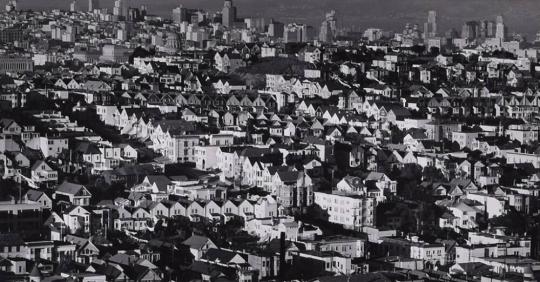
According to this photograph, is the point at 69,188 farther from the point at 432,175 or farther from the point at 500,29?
the point at 500,29

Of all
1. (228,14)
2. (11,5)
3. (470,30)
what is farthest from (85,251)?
(228,14)

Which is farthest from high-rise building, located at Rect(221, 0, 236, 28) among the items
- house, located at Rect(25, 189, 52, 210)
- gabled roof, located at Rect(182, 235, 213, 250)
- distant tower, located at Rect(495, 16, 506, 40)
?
gabled roof, located at Rect(182, 235, 213, 250)

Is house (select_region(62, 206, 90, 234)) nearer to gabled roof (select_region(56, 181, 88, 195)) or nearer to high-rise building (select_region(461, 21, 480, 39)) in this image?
gabled roof (select_region(56, 181, 88, 195))

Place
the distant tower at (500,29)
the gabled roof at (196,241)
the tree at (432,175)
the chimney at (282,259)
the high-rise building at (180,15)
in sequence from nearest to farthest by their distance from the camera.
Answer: the chimney at (282,259) < the gabled roof at (196,241) < the tree at (432,175) < the distant tower at (500,29) < the high-rise building at (180,15)

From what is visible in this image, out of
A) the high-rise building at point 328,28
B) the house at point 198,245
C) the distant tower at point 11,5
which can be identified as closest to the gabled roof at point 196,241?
the house at point 198,245

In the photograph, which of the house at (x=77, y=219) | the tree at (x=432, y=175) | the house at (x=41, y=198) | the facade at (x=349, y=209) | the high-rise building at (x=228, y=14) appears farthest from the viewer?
the high-rise building at (x=228, y=14)

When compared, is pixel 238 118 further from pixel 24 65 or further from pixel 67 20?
pixel 67 20

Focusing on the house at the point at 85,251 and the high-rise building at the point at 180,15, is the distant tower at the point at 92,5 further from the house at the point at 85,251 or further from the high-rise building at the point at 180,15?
the house at the point at 85,251
